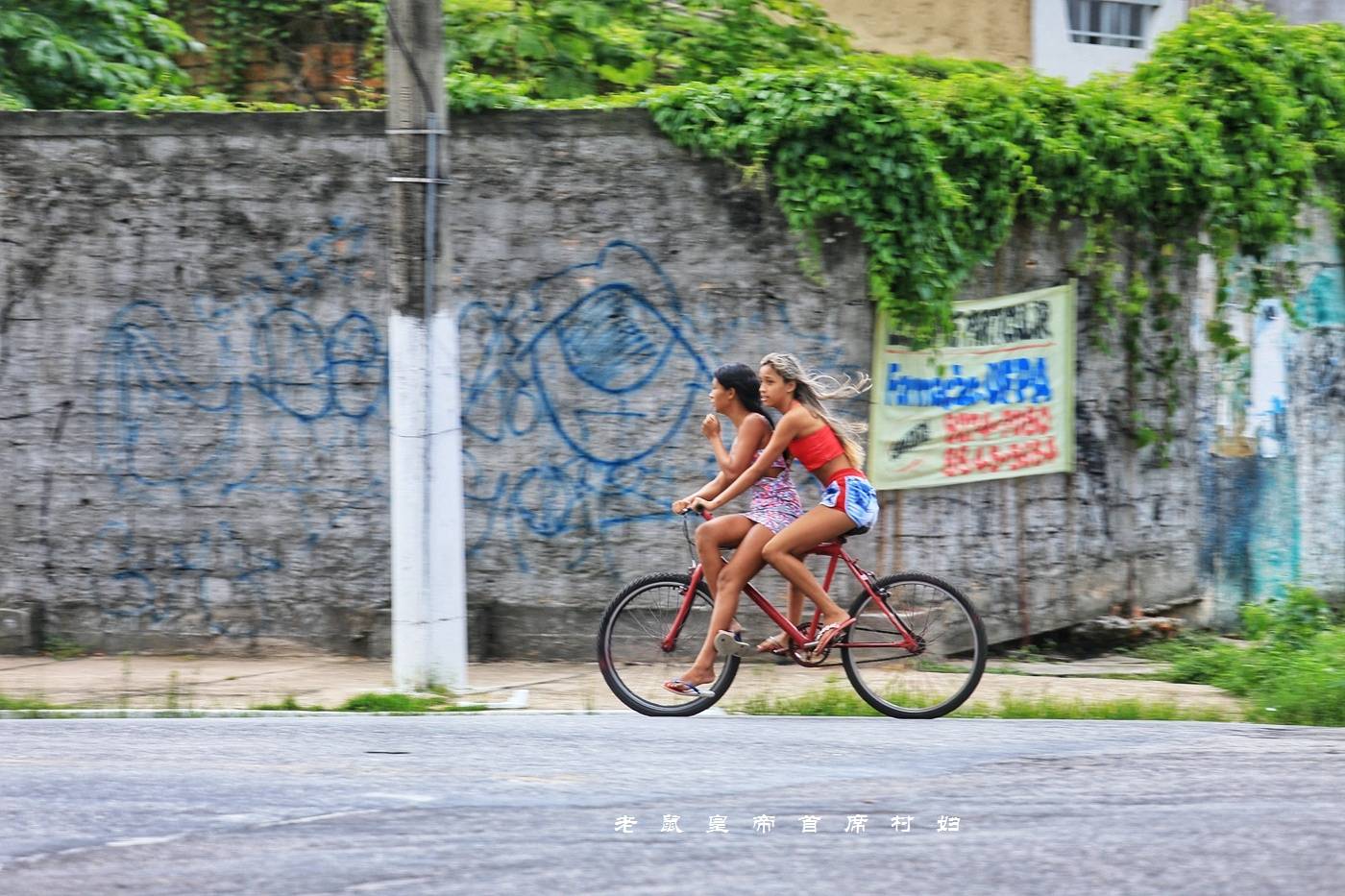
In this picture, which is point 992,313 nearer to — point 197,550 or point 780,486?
point 780,486

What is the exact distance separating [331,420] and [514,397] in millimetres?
1219

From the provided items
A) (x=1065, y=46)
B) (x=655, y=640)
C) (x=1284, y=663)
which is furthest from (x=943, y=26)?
(x=655, y=640)

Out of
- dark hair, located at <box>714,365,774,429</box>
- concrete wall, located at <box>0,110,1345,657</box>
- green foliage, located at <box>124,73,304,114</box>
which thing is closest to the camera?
dark hair, located at <box>714,365,774,429</box>

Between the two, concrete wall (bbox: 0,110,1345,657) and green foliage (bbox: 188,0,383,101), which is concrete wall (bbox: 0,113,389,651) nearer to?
concrete wall (bbox: 0,110,1345,657)

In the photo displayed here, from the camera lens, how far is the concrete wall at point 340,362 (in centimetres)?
988

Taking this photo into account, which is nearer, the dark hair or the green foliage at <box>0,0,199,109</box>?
the dark hair

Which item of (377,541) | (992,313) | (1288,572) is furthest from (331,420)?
(1288,572)

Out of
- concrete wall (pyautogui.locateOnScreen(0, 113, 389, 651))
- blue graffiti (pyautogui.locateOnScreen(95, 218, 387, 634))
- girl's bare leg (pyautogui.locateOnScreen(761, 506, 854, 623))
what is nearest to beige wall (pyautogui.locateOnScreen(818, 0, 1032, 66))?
concrete wall (pyautogui.locateOnScreen(0, 113, 389, 651))

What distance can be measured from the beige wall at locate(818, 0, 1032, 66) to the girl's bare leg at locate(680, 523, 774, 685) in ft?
30.5

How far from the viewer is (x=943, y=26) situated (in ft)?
52.0

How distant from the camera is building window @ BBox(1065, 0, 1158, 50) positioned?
1625 centimetres

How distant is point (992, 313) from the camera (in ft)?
33.8

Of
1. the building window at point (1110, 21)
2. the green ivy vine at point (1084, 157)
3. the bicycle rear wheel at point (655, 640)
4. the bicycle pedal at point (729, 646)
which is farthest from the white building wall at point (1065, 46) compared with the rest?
the bicycle pedal at point (729, 646)

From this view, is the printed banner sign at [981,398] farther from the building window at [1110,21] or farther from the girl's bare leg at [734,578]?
the building window at [1110,21]
